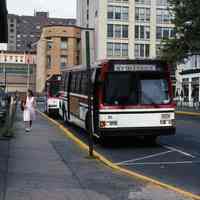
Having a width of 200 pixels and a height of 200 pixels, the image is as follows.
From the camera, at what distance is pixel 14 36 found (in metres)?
194

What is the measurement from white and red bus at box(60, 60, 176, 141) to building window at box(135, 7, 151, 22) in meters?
91.2

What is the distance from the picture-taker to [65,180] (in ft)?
36.3

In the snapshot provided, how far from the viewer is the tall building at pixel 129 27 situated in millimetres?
105500

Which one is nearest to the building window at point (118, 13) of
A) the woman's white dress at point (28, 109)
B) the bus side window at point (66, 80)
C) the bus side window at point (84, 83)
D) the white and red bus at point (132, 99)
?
the bus side window at point (66, 80)

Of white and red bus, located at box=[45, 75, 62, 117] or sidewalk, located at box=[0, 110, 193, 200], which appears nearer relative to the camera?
sidewalk, located at box=[0, 110, 193, 200]

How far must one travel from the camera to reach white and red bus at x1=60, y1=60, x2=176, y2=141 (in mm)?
17609

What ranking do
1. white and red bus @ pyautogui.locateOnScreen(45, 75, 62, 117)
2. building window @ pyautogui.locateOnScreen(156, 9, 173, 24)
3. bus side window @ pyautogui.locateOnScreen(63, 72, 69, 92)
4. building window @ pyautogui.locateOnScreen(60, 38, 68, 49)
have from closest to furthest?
bus side window @ pyautogui.locateOnScreen(63, 72, 69, 92), white and red bus @ pyautogui.locateOnScreen(45, 75, 62, 117), building window @ pyautogui.locateOnScreen(156, 9, 173, 24), building window @ pyautogui.locateOnScreen(60, 38, 68, 49)

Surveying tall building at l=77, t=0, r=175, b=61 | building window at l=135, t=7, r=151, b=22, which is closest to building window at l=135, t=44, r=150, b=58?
tall building at l=77, t=0, r=175, b=61

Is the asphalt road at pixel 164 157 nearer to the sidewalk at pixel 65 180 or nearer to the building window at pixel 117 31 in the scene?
the sidewalk at pixel 65 180

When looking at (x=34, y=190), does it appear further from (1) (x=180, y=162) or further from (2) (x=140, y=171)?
(1) (x=180, y=162)

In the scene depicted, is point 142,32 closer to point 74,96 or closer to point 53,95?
point 53,95

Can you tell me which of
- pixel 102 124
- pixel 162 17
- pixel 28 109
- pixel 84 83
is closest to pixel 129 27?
pixel 162 17

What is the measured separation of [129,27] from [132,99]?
3582 inches

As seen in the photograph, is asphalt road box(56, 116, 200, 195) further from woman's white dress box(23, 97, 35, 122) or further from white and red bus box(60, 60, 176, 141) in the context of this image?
woman's white dress box(23, 97, 35, 122)
